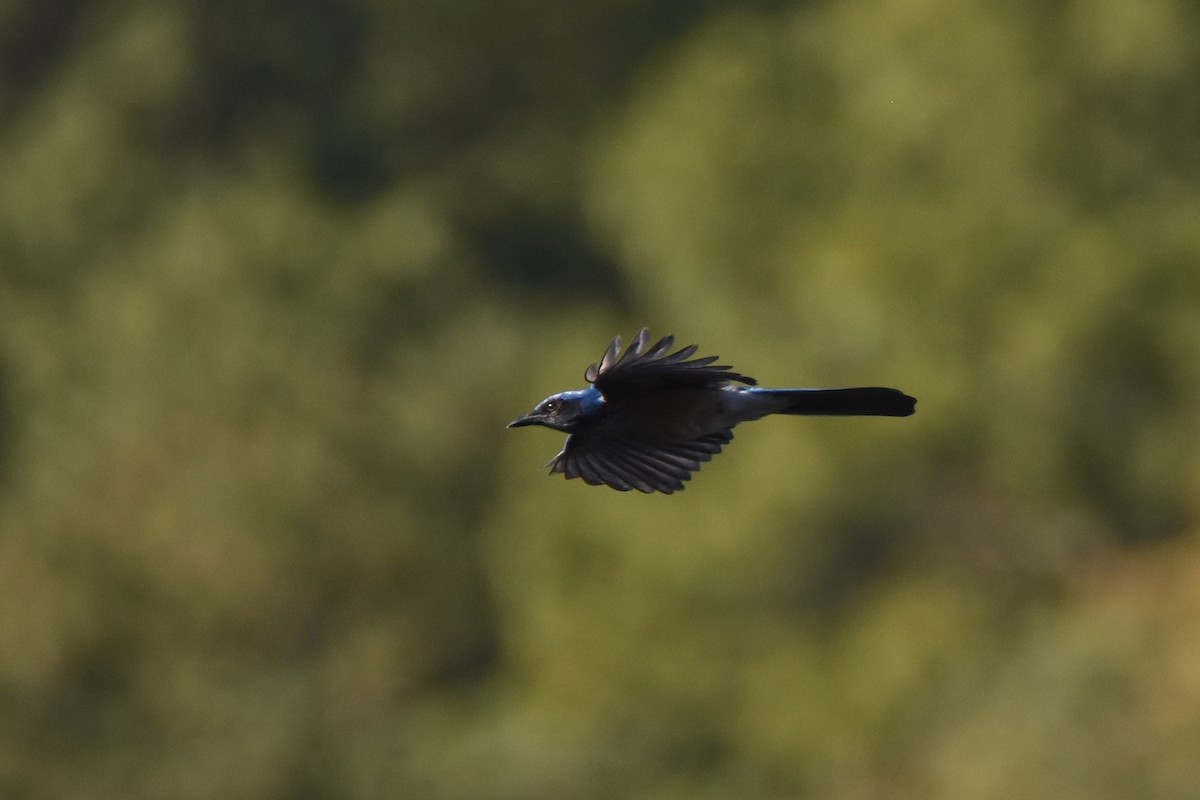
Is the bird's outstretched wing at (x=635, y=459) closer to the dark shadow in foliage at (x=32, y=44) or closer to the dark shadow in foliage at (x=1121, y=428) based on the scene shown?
the dark shadow in foliage at (x=1121, y=428)

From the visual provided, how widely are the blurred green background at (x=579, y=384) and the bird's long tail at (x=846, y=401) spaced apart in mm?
8472

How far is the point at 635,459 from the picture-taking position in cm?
Answer: 489

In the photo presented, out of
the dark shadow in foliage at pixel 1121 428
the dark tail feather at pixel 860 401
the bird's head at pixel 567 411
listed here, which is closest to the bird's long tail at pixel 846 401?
the dark tail feather at pixel 860 401

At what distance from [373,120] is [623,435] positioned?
21453mm

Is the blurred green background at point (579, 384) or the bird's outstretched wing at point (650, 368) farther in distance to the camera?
the blurred green background at point (579, 384)

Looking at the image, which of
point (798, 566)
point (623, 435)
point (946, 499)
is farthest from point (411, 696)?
point (623, 435)

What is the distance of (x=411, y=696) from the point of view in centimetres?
2130

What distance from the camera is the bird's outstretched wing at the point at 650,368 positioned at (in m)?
4.32

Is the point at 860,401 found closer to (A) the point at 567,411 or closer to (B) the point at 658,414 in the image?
(B) the point at 658,414

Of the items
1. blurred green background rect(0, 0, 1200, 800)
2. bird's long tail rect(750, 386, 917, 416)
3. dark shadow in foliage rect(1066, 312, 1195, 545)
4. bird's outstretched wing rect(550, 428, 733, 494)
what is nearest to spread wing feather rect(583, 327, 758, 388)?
bird's long tail rect(750, 386, 917, 416)

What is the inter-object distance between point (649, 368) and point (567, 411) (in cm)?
45

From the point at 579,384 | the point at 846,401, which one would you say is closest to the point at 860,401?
the point at 846,401

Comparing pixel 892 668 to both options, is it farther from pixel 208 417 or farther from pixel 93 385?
pixel 93 385

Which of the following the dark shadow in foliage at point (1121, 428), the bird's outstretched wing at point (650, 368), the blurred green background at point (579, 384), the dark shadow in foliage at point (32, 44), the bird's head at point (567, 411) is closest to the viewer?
the bird's outstretched wing at point (650, 368)
